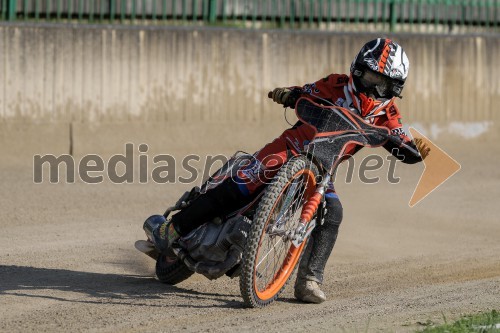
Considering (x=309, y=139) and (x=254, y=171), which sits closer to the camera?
(x=254, y=171)

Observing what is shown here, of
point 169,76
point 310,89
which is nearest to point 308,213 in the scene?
point 310,89

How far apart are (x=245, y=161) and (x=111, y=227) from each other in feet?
10.3

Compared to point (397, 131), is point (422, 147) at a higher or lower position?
lower

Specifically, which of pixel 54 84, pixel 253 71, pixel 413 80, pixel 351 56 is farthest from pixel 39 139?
pixel 413 80

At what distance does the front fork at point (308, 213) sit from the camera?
273 inches

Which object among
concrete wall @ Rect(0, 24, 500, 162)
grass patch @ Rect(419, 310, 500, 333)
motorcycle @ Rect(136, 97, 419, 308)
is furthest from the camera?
concrete wall @ Rect(0, 24, 500, 162)

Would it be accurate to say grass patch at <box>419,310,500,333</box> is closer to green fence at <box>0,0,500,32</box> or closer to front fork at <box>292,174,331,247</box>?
front fork at <box>292,174,331,247</box>

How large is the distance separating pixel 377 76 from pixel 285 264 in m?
1.51

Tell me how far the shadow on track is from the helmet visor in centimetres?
177

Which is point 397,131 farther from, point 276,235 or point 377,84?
point 276,235

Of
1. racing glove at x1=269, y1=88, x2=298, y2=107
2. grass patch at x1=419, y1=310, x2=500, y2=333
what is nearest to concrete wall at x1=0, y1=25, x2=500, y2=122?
racing glove at x1=269, y1=88, x2=298, y2=107

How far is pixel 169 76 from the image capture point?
543 inches

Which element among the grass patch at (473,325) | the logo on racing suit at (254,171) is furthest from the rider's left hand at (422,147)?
the grass patch at (473,325)

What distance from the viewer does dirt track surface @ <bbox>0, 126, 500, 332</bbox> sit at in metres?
6.59
